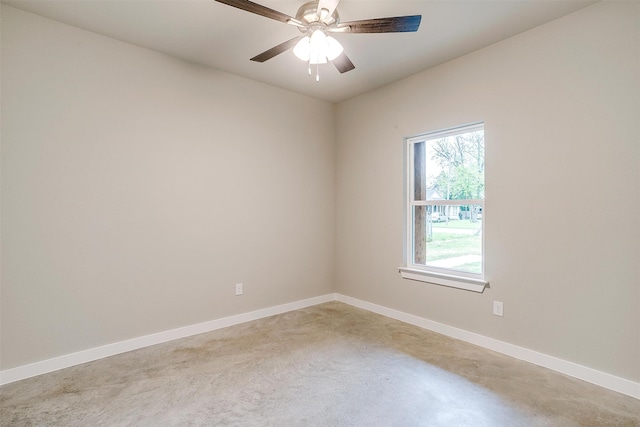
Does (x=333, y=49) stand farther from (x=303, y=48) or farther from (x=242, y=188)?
(x=242, y=188)

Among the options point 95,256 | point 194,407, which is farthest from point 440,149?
point 95,256

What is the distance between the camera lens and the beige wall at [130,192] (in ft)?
7.50

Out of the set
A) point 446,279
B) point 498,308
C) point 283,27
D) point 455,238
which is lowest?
point 498,308

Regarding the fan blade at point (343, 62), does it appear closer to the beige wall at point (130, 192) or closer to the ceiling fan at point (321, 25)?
the ceiling fan at point (321, 25)

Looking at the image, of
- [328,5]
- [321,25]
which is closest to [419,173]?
[321,25]

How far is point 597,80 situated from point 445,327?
2.33 m

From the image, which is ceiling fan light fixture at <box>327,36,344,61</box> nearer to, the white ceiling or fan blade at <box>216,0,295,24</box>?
the white ceiling

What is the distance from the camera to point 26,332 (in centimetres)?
228

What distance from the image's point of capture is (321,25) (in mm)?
2023

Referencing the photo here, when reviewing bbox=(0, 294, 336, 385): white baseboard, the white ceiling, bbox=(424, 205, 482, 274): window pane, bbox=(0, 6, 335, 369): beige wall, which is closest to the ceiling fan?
the white ceiling

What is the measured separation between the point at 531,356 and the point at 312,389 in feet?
5.78

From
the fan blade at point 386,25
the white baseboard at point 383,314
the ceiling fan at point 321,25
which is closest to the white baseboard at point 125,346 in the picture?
the white baseboard at point 383,314

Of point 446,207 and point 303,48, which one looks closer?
point 303,48

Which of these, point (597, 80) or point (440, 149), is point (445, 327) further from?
point (597, 80)
